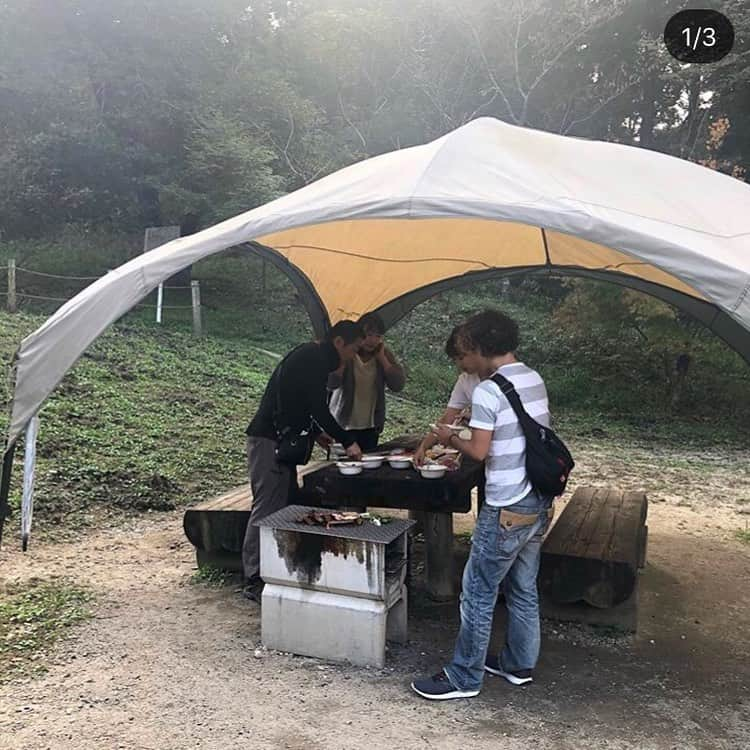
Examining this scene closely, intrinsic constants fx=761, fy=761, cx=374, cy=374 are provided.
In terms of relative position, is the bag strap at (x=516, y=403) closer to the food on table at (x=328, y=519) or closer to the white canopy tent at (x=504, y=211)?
the white canopy tent at (x=504, y=211)

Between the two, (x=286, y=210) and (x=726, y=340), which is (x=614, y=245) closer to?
(x=286, y=210)

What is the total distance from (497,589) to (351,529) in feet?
2.44

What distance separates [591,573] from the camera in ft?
12.8

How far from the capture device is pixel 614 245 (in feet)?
9.84

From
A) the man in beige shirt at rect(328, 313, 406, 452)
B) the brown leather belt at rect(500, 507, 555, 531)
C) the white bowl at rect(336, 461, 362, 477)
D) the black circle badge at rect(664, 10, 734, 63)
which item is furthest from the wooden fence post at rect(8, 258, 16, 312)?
the black circle badge at rect(664, 10, 734, 63)

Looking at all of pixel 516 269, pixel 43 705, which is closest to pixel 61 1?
pixel 516 269

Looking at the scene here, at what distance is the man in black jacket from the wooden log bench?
3.93 ft

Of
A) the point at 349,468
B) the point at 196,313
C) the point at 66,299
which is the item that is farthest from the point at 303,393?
the point at 66,299

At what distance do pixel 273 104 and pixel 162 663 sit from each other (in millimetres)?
16286

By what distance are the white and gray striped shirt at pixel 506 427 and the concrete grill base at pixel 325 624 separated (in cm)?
89

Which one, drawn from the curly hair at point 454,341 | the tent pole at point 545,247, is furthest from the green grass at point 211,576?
the tent pole at point 545,247

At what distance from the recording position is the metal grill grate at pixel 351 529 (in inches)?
134

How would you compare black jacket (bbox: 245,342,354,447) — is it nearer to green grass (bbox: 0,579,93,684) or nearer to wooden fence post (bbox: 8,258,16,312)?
green grass (bbox: 0,579,93,684)

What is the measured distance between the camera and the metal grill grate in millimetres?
3414
